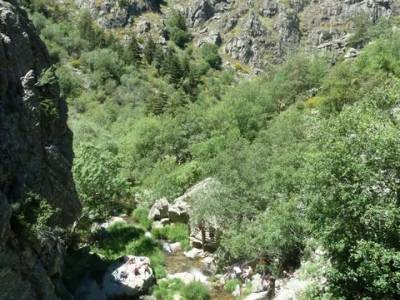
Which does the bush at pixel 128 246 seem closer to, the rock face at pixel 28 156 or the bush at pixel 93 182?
the bush at pixel 93 182

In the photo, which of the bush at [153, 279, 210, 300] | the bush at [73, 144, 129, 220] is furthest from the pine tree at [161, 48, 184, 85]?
the bush at [153, 279, 210, 300]

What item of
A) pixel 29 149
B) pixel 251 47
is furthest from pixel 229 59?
pixel 29 149

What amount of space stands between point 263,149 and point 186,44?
116411mm

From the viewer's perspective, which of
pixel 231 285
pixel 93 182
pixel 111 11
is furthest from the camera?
pixel 111 11

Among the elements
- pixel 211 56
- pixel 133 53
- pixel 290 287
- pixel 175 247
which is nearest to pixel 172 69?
pixel 133 53

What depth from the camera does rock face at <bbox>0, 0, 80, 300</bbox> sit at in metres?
24.2

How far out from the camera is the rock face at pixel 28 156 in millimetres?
24205

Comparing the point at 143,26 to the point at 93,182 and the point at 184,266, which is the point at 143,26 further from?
the point at 184,266

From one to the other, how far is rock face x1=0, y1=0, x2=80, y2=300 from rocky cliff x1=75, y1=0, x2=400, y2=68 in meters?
127

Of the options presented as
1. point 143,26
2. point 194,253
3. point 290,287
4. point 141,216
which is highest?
point 290,287

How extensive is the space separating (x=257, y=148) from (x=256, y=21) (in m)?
123

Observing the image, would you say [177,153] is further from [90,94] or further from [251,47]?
[251,47]

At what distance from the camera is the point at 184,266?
41656 mm

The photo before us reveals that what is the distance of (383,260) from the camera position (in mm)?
19625
